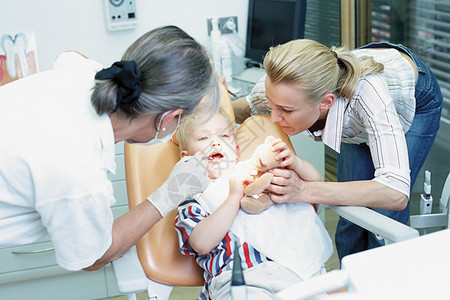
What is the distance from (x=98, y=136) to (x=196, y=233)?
0.47 meters

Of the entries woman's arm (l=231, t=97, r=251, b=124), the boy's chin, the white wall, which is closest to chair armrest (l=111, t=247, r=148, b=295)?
the boy's chin

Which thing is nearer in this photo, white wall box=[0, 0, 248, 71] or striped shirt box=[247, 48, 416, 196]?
striped shirt box=[247, 48, 416, 196]

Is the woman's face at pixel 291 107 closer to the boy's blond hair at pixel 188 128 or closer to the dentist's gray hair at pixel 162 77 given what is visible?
the boy's blond hair at pixel 188 128

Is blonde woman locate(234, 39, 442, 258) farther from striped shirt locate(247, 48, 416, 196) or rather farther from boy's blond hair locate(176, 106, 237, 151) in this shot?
boy's blond hair locate(176, 106, 237, 151)

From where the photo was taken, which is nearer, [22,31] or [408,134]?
[408,134]

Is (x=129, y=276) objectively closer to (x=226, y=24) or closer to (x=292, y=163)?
(x=292, y=163)

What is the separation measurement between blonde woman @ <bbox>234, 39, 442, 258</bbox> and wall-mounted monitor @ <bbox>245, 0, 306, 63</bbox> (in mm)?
768

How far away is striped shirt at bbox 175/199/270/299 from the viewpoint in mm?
1560

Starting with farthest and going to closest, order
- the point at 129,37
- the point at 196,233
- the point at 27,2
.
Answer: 1. the point at 129,37
2. the point at 27,2
3. the point at 196,233

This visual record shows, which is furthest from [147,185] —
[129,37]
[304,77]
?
[129,37]

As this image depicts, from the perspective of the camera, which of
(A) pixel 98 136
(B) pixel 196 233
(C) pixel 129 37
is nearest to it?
(A) pixel 98 136

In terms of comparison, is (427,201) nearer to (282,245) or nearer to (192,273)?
(282,245)

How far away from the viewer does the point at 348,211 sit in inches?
63.9

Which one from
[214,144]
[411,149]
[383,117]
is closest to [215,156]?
[214,144]
